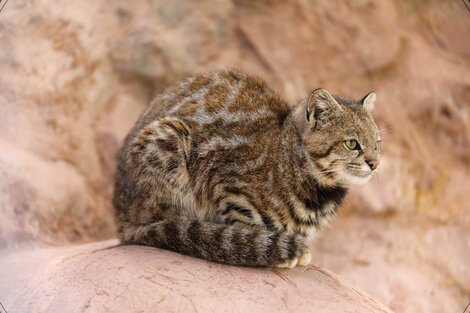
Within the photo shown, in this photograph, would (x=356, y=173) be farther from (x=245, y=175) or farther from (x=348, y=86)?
(x=348, y=86)

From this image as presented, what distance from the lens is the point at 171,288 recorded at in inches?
167

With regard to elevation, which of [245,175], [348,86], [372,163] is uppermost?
[348,86]

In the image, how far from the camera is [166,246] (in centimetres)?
479

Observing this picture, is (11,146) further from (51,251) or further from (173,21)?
(173,21)

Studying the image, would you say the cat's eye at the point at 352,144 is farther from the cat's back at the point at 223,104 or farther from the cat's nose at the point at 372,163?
the cat's back at the point at 223,104

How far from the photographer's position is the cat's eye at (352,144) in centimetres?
467

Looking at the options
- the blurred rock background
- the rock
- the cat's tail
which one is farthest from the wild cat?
the blurred rock background

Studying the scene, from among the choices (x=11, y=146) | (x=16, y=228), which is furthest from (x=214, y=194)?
(x=11, y=146)

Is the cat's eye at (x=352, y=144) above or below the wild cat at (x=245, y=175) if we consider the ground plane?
above

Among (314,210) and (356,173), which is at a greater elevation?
(356,173)

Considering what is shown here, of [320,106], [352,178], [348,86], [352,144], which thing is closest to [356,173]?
[352,178]

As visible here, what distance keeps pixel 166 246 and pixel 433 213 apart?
14.3ft

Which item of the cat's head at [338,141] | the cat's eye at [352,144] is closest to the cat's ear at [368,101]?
the cat's head at [338,141]

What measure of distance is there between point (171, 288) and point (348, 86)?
4.53 meters
